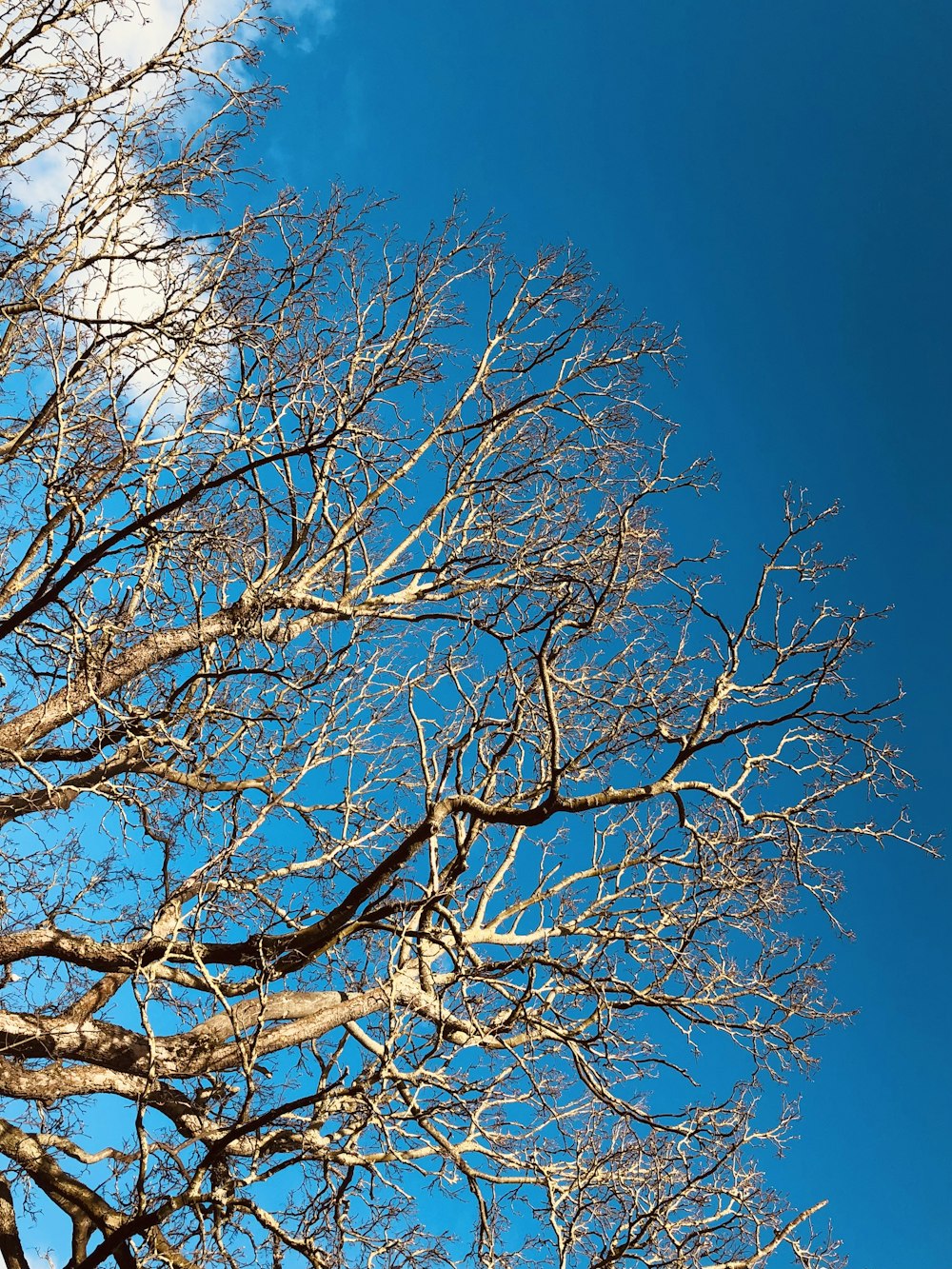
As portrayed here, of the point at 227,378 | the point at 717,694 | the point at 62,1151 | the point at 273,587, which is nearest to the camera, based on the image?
the point at 717,694

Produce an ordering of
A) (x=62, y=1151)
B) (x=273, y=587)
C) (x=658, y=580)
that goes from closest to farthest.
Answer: (x=62, y=1151) < (x=273, y=587) < (x=658, y=580)

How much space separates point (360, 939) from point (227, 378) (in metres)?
4.24

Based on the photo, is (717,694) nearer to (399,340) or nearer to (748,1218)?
(748,1218)

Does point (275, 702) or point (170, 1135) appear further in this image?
point (275, 702)

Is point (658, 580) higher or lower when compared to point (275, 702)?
higher

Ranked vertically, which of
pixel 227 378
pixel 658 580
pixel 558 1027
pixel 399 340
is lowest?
pixel 558 1027

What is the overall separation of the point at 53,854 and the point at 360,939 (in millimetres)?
2234

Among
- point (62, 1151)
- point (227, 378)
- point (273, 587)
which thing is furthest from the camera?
point (273, 587)

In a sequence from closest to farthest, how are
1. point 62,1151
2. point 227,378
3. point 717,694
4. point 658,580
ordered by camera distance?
point 717,694
point 62,1151
point 227,378
point 658,580

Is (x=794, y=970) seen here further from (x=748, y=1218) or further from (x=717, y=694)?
(x=717, y=694)

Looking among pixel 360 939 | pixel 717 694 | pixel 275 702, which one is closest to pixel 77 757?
pixel 275 702

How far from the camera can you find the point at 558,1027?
795 centimetres

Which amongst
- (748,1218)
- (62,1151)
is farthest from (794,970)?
(62,1151)

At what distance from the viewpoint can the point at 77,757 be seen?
26.2 ft
